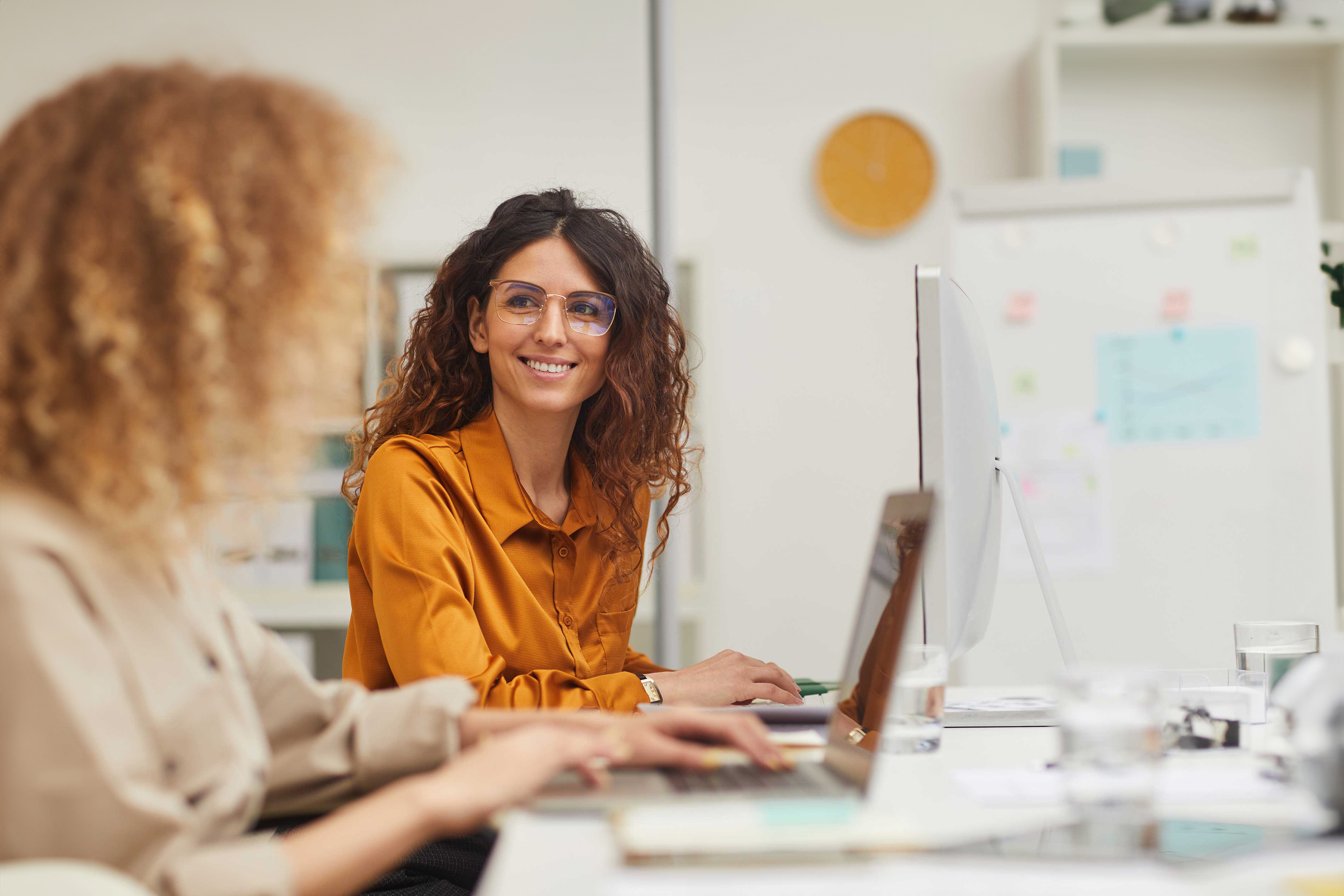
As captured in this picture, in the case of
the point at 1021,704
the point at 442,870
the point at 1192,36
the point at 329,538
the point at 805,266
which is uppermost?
the point at 1192,36

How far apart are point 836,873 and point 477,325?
4.00 feet

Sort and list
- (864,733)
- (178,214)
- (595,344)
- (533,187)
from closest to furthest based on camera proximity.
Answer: (178,214) < (864,733) < (595,344) < (533,187)

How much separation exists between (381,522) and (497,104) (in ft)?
7.33

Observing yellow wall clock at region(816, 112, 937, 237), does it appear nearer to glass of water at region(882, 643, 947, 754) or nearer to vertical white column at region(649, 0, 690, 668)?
vertical white column at region(649, 0, 690, 668)

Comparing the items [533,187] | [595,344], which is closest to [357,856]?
[595,344]

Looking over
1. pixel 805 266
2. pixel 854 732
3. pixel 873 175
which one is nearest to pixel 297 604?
pixel 805 266

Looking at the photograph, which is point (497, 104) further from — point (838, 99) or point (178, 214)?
point (178, 214)

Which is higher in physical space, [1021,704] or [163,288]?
[163,288]

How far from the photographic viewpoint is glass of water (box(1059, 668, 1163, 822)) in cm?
72

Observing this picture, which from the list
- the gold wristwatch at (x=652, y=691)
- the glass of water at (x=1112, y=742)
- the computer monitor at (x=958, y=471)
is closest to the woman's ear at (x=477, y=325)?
the gold wristwatch at (x=652, y=691)

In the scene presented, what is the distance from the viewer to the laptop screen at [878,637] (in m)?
0.82

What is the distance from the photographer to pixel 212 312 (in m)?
0.71

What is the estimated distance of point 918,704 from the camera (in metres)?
1.03

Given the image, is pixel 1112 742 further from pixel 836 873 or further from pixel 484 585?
pixel 484 585
